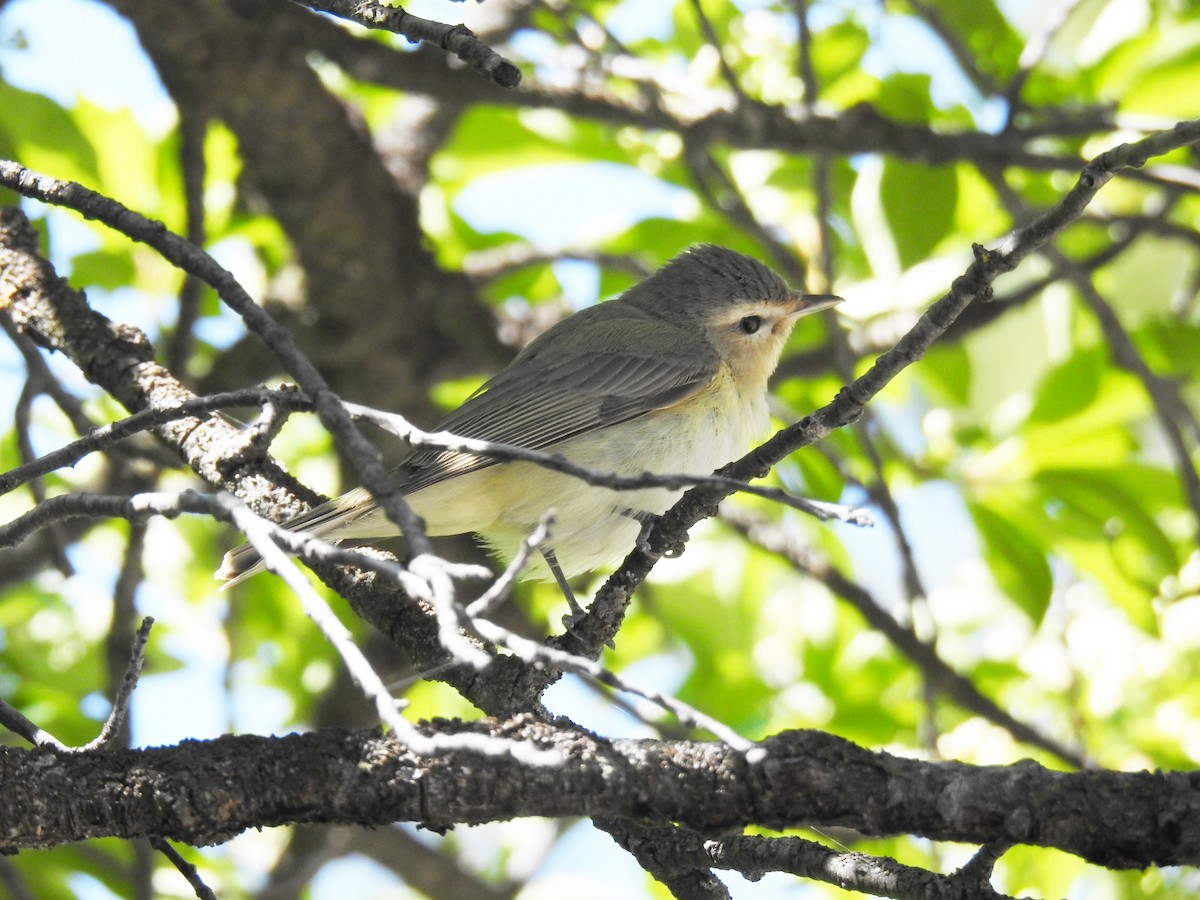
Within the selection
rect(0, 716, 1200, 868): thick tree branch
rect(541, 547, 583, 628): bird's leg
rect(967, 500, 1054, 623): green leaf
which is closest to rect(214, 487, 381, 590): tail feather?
rect(541, 547, 583, 628): bird's leg

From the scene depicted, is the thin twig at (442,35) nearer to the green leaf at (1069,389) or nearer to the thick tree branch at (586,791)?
the thick tree branch at (586,791)

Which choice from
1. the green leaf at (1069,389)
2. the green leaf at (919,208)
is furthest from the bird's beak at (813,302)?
the green leaf at (1069,389)

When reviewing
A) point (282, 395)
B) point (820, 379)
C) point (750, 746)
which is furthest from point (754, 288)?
point (750, 746)

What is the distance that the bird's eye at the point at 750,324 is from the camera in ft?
17.7

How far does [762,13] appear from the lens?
6301 millimetres

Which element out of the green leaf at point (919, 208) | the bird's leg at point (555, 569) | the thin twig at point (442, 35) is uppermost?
the green leaf at point (919, 208)

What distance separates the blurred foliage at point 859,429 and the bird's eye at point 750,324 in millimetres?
342

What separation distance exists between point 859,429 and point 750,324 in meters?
0.94

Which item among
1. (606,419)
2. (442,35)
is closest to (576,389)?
(606,419)

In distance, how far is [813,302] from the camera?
204 inches

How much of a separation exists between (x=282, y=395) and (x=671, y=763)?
977 millimetres

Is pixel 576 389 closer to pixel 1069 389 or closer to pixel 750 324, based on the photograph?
pixel 750 324

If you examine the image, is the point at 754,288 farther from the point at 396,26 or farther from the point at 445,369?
the point at 396,26

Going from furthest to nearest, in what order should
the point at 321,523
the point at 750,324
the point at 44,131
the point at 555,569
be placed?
1. the point at 750,324
2. the point at 44,131
3. the point at 555,569
4. the point at 321,523
